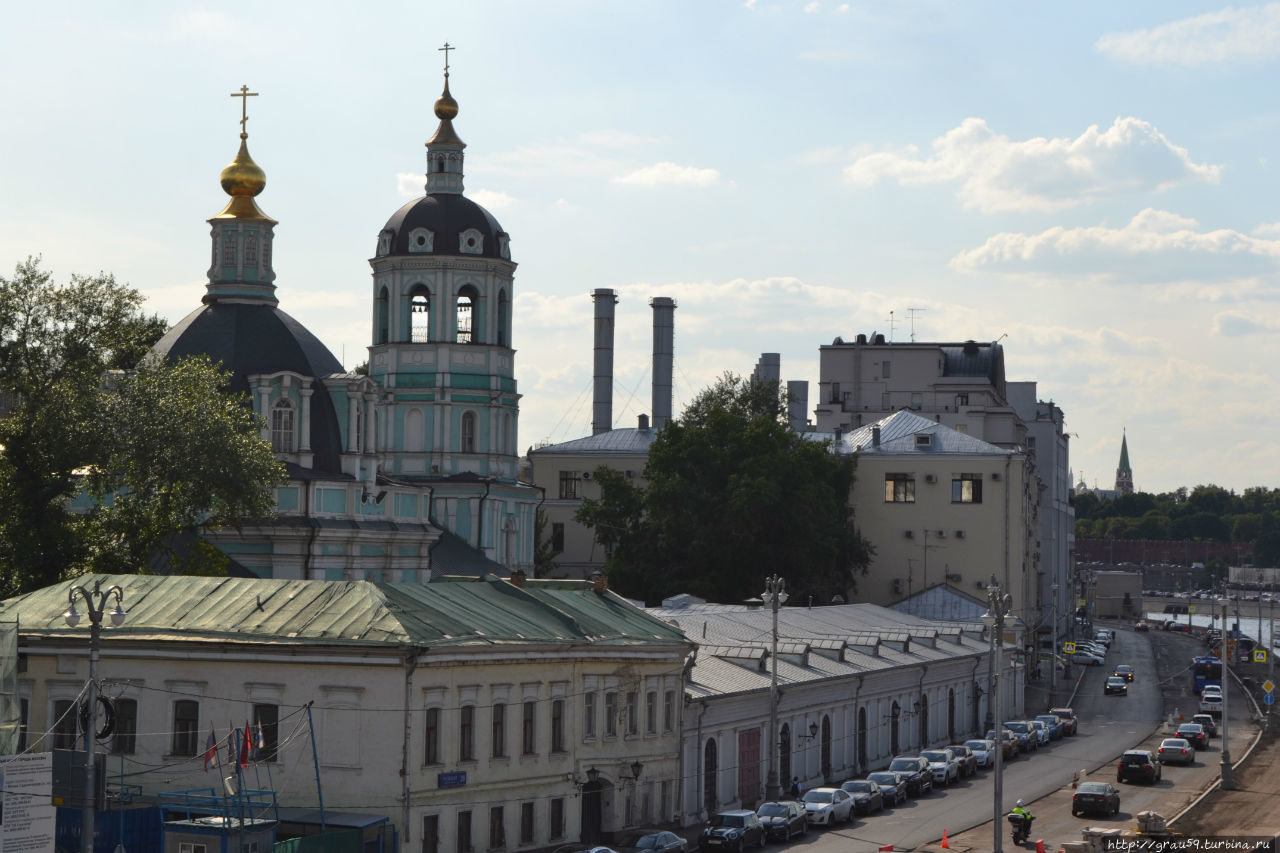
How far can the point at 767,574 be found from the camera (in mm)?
96188

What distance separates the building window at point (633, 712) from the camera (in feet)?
154

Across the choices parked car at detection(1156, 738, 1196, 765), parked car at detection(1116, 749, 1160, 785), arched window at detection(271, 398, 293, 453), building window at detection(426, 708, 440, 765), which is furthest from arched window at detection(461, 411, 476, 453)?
building window at detection(426, 708, 440, 765)

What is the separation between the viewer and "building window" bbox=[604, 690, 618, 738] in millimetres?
45875

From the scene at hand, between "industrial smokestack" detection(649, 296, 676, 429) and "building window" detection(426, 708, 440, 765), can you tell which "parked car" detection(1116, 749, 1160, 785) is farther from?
"industrial smokestack" detection(649, 296, 676, 429)

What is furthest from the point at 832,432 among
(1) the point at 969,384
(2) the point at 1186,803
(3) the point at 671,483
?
(2) the point at 1186,803

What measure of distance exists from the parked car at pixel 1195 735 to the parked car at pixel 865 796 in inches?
840

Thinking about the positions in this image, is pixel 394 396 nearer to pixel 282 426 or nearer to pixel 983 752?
pixel 282 426

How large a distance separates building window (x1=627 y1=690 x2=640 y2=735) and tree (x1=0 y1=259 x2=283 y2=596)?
16519mm

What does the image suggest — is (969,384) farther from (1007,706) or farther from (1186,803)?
(1186,803)

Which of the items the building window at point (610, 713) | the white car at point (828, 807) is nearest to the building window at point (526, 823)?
the building window at point (610, 713)

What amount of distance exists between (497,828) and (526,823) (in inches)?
44.4

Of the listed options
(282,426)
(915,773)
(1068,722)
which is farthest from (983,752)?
(282,426)

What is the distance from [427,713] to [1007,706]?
47.3 m

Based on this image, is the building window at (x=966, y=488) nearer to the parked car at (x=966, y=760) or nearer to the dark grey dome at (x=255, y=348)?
the parked car at (x=966, y=760)
